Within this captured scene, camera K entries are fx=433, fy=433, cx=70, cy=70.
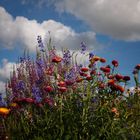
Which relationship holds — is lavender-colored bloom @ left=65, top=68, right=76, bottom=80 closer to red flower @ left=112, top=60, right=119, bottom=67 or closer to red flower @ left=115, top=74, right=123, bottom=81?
red flower @ left=112, top=60, right=119, bottom=67

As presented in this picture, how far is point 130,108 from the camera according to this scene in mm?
7129

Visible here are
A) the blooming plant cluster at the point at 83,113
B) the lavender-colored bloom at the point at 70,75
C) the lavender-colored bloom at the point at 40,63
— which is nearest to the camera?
the blooming plant cluster at the point at 83,113

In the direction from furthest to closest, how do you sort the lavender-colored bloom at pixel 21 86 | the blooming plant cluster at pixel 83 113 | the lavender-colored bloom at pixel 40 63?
the lavender-colored bloom at pixel 40 63
the lavender-colored bloom at pixel 21 86
the blooming plant cluster at pixel 83 113

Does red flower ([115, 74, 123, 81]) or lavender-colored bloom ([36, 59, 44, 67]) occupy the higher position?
lavender-colored bloom ([36, 59, 44, 67])

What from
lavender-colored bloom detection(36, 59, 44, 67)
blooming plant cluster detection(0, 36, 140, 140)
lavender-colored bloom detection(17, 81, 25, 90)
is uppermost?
lavender-colored bloom detection(36, 59, 44, 67)

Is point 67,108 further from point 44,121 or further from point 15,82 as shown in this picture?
point 15,82

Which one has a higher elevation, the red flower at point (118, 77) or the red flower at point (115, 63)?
the red flower at point (115, 63)

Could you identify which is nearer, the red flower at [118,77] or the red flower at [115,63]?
the red flower at [118,77]

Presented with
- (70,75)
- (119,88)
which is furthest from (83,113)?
(70,75)

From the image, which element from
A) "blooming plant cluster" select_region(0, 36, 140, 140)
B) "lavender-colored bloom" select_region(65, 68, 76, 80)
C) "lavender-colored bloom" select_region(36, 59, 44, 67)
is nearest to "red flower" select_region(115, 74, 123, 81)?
"blooming plant cluster" select_region(0, 36, 140, 140)

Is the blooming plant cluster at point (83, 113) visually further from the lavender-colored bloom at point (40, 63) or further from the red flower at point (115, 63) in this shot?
the lavender-colored bloom at point (40, 63)

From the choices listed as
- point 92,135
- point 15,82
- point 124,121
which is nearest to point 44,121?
point 92,135

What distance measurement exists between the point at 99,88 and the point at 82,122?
687 mm

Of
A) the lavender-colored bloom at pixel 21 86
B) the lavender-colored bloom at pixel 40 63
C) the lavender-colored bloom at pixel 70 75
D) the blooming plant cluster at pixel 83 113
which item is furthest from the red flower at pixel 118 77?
the lavender-colored bloom at pixel 40 63
